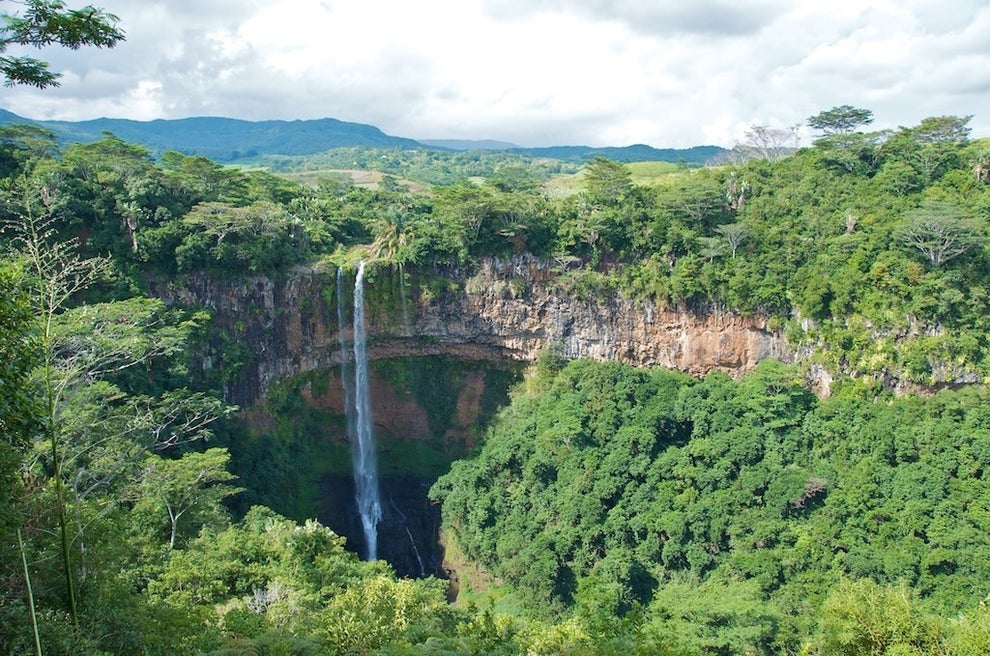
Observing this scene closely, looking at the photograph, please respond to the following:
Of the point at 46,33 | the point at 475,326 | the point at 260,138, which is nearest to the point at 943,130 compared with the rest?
the point at 475,326

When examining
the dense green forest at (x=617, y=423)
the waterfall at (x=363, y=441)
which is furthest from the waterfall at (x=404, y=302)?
the waterfall at (x=363, y=441)

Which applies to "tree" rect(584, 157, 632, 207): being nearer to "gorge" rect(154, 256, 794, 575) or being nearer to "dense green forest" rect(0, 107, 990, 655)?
"dense green forest" rect(0, 107, 990, 655)

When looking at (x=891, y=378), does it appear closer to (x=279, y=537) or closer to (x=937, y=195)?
(x=937, y=195)

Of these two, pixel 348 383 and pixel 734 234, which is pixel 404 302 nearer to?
pixel 348 383

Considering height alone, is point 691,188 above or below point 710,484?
above

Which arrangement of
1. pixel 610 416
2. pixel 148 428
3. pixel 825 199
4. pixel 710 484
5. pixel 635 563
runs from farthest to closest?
1. pixel 825 199
2. pixel 610 416
3. pixel 710 484
4. pixel 635 563
5. pixel 148 428

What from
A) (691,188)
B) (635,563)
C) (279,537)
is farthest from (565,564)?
(691,188)
